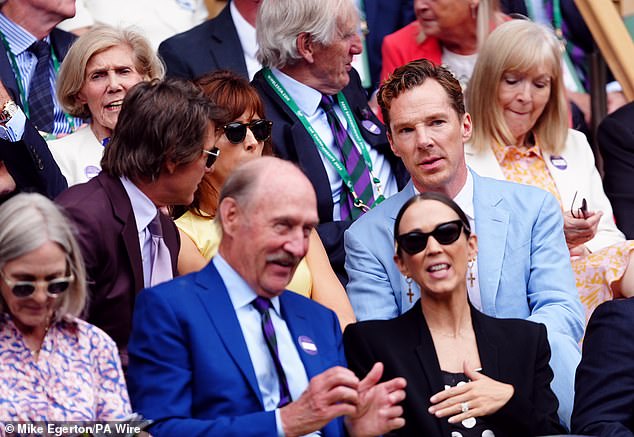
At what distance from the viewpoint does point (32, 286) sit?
3.99m

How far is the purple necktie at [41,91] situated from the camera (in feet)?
19.9

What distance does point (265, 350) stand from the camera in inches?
168

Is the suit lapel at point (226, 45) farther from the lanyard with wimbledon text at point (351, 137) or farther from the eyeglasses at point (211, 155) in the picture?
the eyeglasses at point (211, 155)

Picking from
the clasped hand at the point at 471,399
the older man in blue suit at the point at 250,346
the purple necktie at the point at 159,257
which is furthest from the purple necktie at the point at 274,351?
the purple necktie at the point at 159,257

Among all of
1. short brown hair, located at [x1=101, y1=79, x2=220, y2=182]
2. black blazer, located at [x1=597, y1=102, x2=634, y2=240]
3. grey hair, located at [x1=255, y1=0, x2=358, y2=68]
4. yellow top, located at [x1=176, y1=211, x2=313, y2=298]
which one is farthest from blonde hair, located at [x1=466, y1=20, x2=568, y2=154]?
short brown hair, located at [x1=101, y1=79, x2=220, y2=182]

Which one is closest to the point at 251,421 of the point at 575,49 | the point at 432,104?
the point at 432,104

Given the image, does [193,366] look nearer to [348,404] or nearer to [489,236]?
[348,404]

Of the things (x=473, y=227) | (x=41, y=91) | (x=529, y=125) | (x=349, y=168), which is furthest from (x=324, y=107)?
(x=41, y=91)

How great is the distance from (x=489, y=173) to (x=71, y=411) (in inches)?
106

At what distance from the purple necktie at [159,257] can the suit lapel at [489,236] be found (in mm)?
1160

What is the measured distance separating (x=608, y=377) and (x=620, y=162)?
226 centimetres

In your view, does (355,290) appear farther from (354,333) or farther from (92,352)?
(92,352)

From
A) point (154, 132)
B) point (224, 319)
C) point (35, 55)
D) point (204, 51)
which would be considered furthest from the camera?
point (204, 51)

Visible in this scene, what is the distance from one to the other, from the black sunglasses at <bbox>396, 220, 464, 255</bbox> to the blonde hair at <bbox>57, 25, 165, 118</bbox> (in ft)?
5.70
